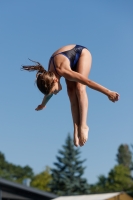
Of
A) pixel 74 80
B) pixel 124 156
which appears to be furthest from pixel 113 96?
pixel 124 156

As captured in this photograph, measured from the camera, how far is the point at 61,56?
22.0 feet

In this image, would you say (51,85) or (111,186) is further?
(111,186)

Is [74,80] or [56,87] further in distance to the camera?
[56,87]

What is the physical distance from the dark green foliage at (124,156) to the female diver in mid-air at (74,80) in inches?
3386

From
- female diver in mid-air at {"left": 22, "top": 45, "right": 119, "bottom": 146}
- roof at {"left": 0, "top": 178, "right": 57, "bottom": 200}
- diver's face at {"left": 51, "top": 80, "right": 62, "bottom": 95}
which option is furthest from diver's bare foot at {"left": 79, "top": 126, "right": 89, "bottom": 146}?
roof at {"left": 0, "top": 178, "right": 57, "bottom": 200}

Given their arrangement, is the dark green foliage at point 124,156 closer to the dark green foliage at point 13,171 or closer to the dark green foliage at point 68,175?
the dark green foliage at point 13,171

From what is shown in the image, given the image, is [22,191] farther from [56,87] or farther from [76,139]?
[56,87]

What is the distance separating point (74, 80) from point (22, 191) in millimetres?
19045

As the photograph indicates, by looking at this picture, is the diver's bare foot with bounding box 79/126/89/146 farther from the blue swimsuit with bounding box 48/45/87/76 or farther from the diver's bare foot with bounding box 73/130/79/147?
the blue swimsuit with bounding box 48/45/87/76

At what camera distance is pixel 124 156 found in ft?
307

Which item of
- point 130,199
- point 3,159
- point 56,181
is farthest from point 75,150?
point 3,159

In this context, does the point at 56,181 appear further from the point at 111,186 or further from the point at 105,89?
the point at 105,89

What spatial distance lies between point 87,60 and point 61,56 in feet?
1.46

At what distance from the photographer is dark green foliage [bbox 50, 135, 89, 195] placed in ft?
157
